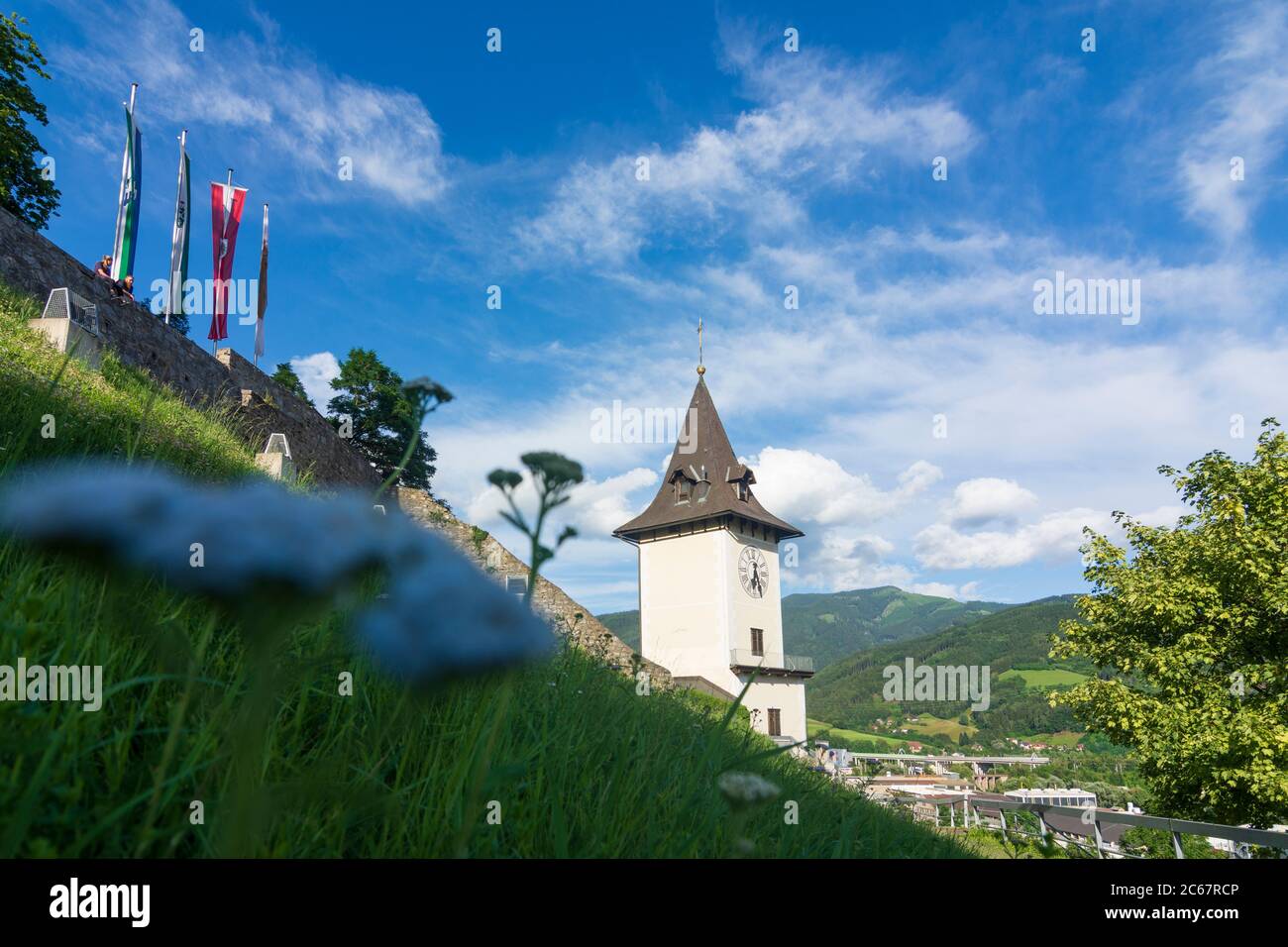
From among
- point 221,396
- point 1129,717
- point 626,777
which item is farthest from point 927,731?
point 626,777

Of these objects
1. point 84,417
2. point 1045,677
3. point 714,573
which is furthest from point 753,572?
point 1045,677

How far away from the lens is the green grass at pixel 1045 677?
76.8 metres

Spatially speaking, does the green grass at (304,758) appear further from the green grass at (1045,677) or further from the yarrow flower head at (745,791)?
the green grass at (1045,677)

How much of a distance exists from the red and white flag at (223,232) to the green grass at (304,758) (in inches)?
1102

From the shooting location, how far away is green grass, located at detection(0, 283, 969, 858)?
4.44 ft

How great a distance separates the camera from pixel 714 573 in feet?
133

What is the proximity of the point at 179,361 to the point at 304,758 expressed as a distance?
15265 mm

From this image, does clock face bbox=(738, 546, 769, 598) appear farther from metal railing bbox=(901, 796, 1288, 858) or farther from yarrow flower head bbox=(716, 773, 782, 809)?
yarrow flower head bbox=(716, 773, 782, 809)

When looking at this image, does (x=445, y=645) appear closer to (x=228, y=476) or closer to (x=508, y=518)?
(x=508, y=518)

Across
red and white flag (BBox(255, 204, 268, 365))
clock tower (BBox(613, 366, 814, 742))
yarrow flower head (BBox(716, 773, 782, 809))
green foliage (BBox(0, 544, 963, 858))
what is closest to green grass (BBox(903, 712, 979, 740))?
clock tower (BBox(613, 366, 814, 742))

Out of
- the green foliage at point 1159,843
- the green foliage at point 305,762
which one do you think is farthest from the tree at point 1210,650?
the green foliage at point 305,762

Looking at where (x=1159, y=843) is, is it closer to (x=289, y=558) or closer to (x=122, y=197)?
(x=289, y=558)

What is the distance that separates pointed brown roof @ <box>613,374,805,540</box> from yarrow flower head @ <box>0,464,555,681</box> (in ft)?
130
